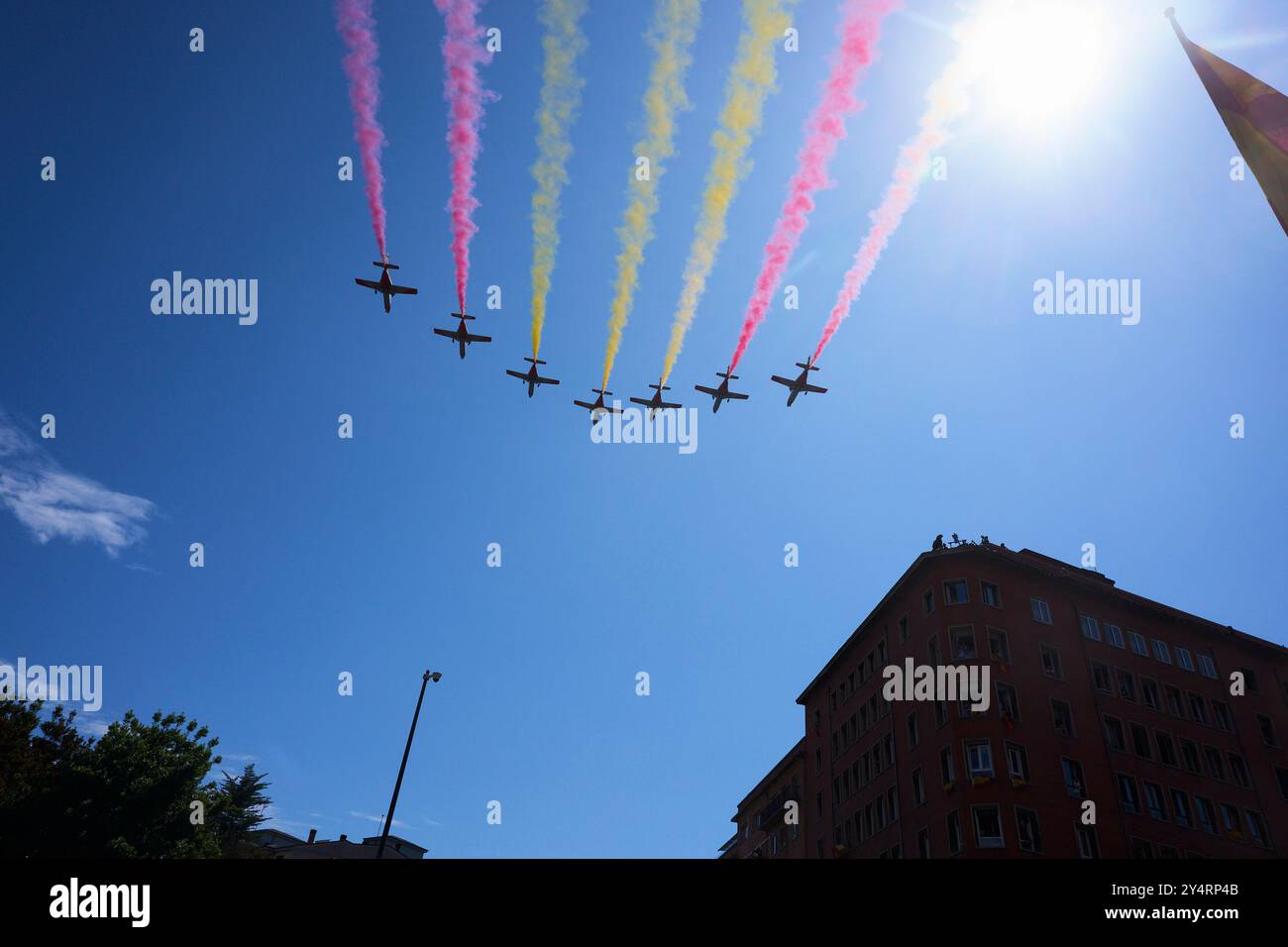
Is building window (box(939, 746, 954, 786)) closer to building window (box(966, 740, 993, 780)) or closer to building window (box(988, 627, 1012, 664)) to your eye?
building window (box(966, 740, 993, 780))

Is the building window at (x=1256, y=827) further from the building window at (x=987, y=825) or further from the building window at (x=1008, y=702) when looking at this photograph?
the building window at (x=987, y=825)

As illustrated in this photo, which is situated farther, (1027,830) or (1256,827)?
(1256,827)

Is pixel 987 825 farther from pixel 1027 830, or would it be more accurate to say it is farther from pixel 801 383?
pixel 801 383

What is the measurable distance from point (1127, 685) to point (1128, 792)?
24.1ft

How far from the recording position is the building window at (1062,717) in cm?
4122

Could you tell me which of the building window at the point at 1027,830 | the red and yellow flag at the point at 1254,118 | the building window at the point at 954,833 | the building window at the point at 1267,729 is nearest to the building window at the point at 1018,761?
the building window at the point at 1027,830

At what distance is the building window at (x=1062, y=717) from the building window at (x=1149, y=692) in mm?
7123

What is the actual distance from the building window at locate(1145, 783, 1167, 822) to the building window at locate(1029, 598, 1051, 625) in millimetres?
10144

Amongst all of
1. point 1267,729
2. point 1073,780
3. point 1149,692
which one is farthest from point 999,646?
point 1267,729

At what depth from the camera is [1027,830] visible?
1449 inches
